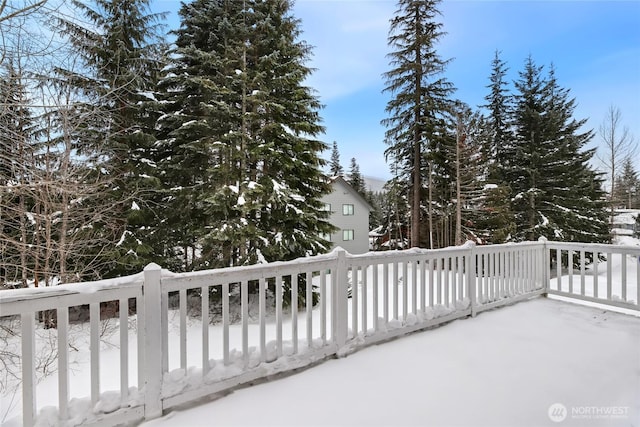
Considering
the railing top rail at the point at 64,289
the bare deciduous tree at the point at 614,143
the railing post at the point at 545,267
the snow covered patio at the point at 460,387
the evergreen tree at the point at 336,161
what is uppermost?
the evergreen tree at the point at 336,161

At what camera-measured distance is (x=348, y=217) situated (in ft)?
65.3

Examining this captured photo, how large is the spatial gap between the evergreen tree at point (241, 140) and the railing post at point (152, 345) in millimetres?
4465

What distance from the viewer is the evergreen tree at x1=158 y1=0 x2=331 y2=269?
6871mm

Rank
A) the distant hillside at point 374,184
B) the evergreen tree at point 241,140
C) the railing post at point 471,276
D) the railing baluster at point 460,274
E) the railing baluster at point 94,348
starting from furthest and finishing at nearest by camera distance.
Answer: the distant hillside at point 374,184
the evergreen tree at point 241,140
the railing post at point 471,276
the railing baluster at point 460,274
the railing baluster at point 94,348

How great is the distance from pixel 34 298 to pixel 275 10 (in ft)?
27.5

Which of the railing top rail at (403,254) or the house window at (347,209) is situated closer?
the railing top rail at (403,254)

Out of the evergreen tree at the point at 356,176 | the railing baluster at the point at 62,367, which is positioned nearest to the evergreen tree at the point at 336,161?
the evergreen tree at the point at 356,176

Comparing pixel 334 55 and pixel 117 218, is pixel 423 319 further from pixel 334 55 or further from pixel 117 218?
pixel 334 55

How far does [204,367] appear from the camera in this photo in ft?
7.35

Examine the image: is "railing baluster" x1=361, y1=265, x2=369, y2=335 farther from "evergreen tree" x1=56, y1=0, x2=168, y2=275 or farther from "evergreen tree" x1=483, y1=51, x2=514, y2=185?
"evergreen tree" x1=483, y1=51, x2=514, y2=185

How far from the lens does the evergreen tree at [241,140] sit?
6871mm

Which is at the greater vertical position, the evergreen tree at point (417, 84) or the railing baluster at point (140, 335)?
the evergreen tree at point (417, 84)

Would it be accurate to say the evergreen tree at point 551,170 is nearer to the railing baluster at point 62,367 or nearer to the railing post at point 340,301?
the railing post at point 340,301

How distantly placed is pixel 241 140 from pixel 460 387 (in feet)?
20.3
